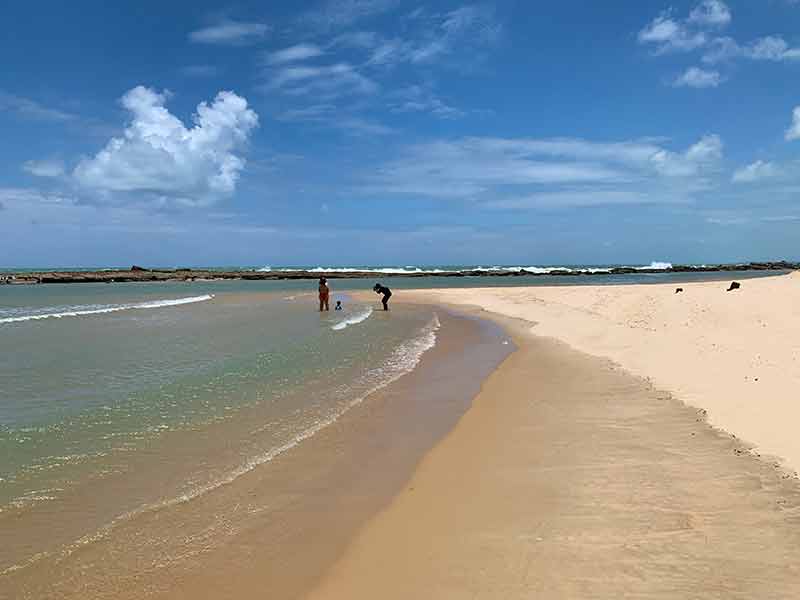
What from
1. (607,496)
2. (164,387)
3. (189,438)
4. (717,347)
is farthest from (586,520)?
(717,347)

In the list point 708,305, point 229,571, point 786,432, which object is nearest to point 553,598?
point 229,571

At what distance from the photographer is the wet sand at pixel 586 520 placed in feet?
14.7

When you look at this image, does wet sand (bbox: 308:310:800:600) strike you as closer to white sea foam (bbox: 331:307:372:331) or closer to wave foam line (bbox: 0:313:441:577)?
wave foam line (bbox: 0:313:441:577)

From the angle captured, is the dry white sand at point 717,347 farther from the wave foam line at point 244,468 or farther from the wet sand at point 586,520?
the wave foam line at point 244,468

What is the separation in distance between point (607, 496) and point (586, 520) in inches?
27.4

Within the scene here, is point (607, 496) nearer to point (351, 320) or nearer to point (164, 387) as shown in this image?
point (164, 387)

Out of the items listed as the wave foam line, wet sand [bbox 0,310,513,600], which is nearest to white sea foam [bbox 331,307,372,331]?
the wave foam line

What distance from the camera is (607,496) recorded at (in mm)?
6113

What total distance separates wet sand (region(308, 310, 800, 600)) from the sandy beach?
0.02m

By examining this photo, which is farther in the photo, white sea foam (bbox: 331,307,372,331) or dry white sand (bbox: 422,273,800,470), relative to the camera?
white sea foam (bbox: 331,307,372,331)

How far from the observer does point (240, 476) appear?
7184mm

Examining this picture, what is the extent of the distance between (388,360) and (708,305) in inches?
585

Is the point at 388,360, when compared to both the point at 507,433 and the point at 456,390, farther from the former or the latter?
the point at 507,433

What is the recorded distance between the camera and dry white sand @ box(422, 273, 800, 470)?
8633 mm
